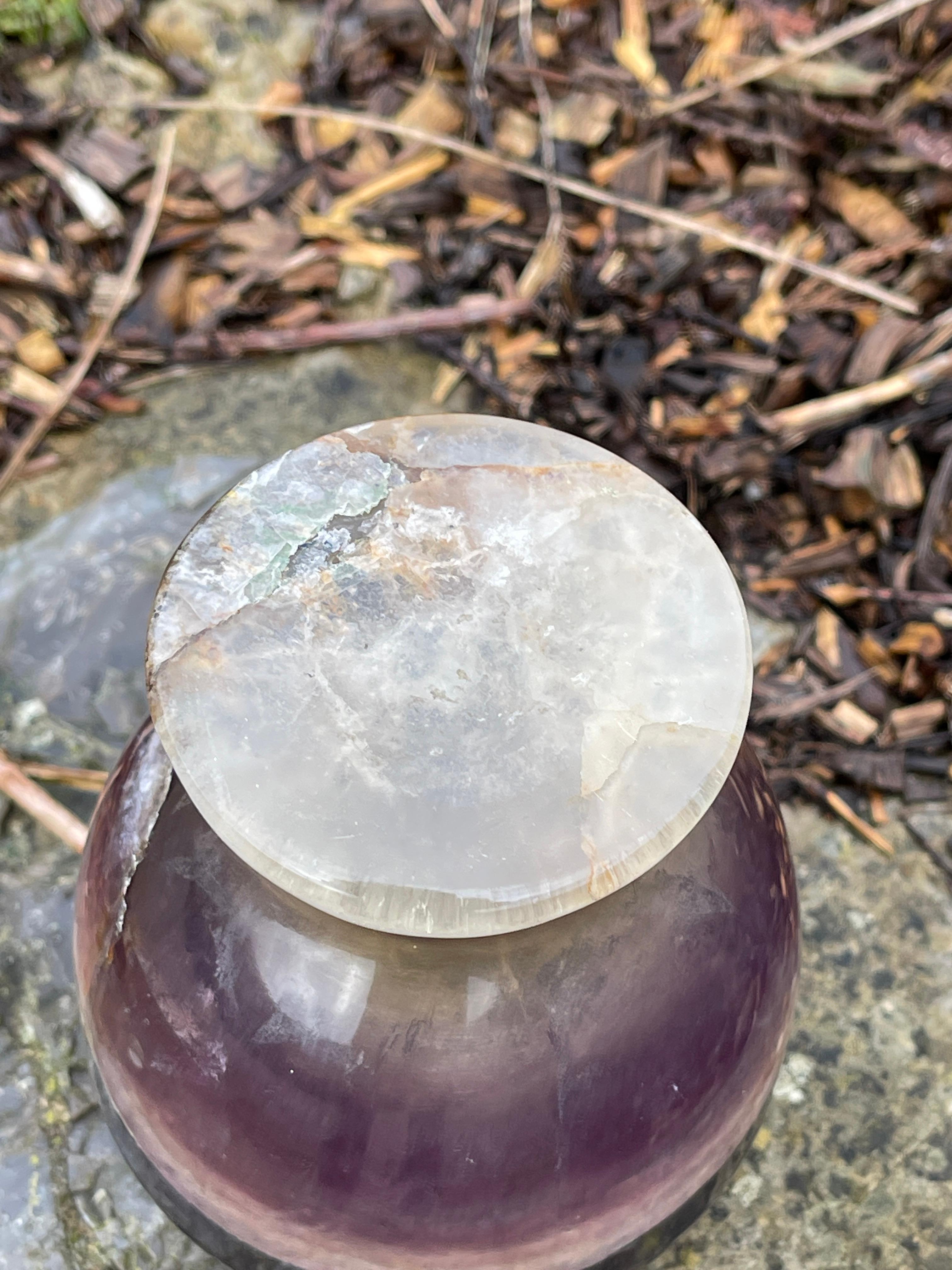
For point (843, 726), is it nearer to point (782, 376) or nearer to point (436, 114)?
point (782, 376)

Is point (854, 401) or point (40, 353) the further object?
point (40, 353)

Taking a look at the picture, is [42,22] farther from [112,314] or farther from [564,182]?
[564,182]

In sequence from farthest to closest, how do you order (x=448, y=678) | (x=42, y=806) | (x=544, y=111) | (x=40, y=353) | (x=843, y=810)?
1. (x=544, y=111)
2. (x=40, y=353)
3. (x=843, y=810)
4. (x=42, y=806)
5. (x=448, y=678)

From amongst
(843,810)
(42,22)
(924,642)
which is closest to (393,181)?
(42,22)

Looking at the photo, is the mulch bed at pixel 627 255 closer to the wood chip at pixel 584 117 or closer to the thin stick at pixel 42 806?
the wood chip at pixel 584 117

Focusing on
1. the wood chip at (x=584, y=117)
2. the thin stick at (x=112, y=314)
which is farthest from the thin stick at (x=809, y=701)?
the thin stick at (x=112, y=314)

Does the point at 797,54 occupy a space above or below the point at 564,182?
above

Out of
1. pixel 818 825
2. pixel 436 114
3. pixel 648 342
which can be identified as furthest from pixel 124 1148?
pixel 436 114

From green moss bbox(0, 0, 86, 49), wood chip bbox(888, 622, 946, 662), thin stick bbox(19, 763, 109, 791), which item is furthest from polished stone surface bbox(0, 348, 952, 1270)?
green moss bbox(0, 0, 86, 49)
